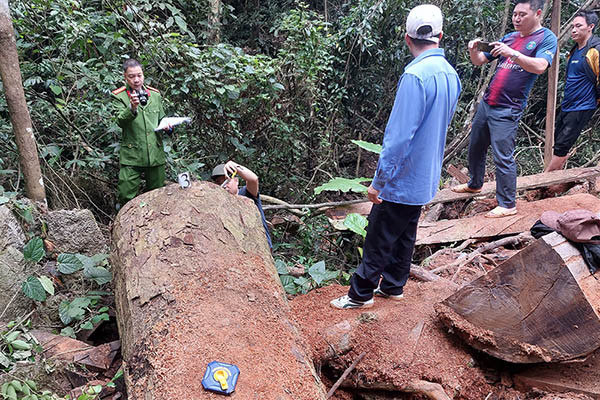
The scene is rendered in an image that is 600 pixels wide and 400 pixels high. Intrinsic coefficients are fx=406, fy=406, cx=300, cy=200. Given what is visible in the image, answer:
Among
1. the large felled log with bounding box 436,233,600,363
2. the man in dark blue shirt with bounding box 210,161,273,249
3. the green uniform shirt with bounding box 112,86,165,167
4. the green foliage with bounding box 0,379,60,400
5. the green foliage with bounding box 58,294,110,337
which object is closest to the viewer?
the green foliage with bounding box 0,379,60,400

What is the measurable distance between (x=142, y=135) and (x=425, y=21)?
3145 millimetres

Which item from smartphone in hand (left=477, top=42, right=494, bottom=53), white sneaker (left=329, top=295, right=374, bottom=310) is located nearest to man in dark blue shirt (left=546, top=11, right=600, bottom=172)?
smartphone in hand (left=477, top=42, right=494, bottom=53)

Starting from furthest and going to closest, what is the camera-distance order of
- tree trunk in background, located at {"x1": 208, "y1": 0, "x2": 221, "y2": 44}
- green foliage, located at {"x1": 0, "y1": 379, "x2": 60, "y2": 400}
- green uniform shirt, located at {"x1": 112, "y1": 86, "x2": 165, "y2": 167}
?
tree trunk in background, located at {"x1": 208, "y1": 0, "x2": 221, "y2": 44} → green uniform shirt, located at {"x1": 112, "y1": 86, "x2": 165, "y2": 167} → green foliage, located at {"x1": 0, "y1": 379, "x2": 60, "y2": 400}

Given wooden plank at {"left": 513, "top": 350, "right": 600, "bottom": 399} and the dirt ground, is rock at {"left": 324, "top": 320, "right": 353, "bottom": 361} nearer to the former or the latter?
the dirt ground

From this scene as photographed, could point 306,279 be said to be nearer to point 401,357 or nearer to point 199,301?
point 401,357

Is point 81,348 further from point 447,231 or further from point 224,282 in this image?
point 447,231

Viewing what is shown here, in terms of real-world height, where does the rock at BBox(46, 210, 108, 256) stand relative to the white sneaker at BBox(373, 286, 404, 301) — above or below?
above

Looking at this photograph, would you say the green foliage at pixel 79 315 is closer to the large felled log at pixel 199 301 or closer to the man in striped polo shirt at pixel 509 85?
the large felled log at pixel 199 301

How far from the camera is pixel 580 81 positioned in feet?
16.1

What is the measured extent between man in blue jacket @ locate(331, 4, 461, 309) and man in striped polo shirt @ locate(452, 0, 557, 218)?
150cm

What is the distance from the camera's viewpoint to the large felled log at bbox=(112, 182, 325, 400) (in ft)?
5.70

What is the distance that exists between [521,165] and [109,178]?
306 inches

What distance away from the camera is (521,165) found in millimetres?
8445

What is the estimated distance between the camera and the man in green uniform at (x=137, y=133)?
13.9 feet
